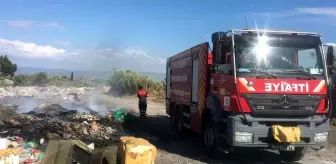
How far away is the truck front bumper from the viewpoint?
346 inches

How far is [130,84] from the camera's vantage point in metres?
38.4

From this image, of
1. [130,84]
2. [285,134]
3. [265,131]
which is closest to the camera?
[285,134]

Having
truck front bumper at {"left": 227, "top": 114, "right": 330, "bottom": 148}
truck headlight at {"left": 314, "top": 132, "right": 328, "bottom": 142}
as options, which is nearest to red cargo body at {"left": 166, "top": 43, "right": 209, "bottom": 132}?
truck front bumper at {"left": 227, "top": 114, "right": 330, "bottom": 148}

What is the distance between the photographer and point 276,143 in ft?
29.4

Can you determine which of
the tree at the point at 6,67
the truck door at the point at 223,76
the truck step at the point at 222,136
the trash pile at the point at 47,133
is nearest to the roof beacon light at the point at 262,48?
the truck door at the point at 223,76

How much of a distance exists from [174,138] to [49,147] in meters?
6.70

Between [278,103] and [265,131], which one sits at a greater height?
[278,103]

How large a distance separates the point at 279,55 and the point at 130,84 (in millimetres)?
29849

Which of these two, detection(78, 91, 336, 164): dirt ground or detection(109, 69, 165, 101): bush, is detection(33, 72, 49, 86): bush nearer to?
detection(109, 69, 165, 101): bush

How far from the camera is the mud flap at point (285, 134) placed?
875 cm

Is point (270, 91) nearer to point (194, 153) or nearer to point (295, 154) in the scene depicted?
point (295, 154)

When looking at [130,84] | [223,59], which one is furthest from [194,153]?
[130,84]

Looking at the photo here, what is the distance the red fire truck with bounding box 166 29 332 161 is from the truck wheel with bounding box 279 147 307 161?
0.03 metres

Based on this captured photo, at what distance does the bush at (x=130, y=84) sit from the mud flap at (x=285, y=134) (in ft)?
79.9
